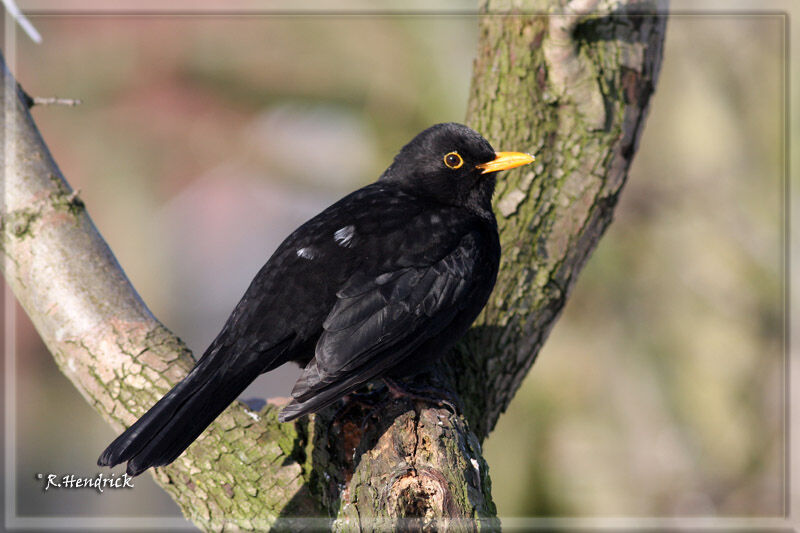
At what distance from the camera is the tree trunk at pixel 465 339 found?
272 cm

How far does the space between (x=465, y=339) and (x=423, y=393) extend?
2.15 feet

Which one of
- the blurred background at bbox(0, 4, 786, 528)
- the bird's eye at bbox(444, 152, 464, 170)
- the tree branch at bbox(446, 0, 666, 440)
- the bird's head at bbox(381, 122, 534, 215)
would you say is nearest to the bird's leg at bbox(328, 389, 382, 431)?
the tree branch at bbox(446, 0, 666, 440)

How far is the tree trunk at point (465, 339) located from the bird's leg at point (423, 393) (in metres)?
0.06

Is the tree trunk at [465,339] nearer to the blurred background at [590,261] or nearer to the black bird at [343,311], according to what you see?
the black bird at [343,311]

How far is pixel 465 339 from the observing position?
12.1ft

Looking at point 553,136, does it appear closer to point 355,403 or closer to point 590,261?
point 355,403

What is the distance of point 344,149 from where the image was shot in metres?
8.73

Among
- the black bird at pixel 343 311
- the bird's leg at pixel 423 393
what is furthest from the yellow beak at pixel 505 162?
the bird's leg at pixel 423 393

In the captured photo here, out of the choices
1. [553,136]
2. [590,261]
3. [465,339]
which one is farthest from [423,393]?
[590,261]

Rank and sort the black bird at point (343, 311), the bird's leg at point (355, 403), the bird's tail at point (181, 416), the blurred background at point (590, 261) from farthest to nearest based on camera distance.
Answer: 1. the blurred background at point (590, 261)
2. the bird's leg at point (355, 403)
3. the black bird at point (343, 311)
4. the bird's tail at point (181, 416)

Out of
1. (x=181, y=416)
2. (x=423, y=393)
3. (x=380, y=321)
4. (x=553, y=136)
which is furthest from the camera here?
(x=553, y=136)

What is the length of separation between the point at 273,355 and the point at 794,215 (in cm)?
629

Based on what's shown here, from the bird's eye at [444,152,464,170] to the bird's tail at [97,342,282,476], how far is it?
4.49ft

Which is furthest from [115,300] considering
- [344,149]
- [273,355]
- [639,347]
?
[639,347]
